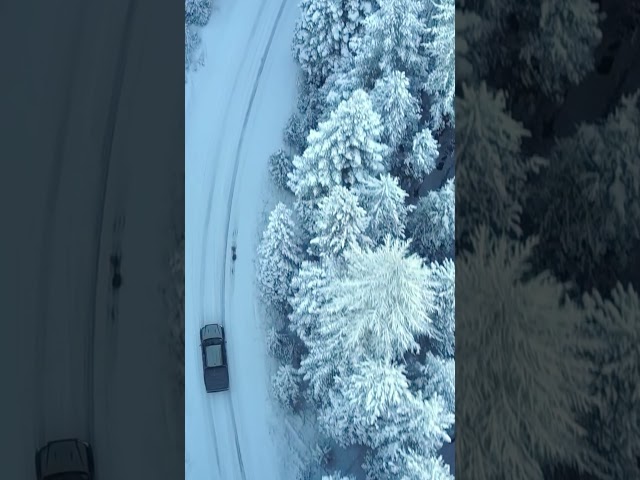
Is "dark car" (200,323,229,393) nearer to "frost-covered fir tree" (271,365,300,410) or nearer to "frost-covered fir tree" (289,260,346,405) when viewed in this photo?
"frost-covered fir tree" (271,365,300,410)

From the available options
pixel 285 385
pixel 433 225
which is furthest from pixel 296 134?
pixel 285 385

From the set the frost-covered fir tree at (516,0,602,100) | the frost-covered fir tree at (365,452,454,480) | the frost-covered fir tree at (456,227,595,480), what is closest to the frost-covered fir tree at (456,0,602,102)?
the frost-covered fir tree at (516,0,602,100)

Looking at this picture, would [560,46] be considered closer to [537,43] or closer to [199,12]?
[537,43]

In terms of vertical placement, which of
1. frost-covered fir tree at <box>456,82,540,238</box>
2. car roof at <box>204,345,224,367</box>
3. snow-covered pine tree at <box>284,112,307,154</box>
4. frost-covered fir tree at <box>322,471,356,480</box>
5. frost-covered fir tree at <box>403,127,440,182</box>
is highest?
snow-covered pine tree at <box>284,112,307,154</box>

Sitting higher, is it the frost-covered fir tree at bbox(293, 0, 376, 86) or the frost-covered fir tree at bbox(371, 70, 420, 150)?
the frost-covered fir tree at bbox(293, 0, 376, 86)

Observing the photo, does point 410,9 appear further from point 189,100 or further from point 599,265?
point 599,265
